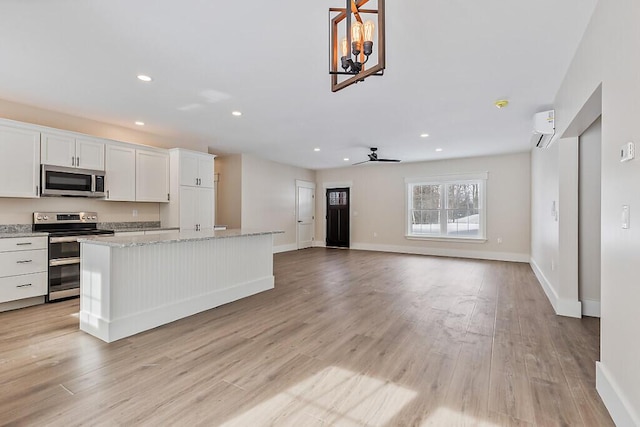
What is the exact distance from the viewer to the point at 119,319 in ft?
8.97

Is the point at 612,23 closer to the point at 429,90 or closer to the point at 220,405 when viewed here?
the point at 429,90

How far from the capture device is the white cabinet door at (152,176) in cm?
498

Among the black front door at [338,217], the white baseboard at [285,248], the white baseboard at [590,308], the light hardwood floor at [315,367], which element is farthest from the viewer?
the black front door at [338,217]

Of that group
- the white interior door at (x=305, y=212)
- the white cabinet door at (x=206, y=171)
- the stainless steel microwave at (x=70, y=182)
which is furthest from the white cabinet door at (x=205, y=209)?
the white interior door at (x=305, y=212)

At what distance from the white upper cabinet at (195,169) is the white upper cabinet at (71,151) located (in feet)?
3.90

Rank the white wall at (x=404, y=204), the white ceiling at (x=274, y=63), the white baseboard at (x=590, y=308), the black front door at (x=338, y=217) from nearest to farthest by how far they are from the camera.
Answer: the white ceiling at (x=274, y=63)
the white baseboard at (x=590, y=308)
the white wall at (x=404, y=204)
the black front door at (x=338, y=217)

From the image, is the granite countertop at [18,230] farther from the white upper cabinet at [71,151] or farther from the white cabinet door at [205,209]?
the white cabinet door at [205,209]

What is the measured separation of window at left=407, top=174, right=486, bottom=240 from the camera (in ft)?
24.7

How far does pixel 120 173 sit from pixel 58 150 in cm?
80

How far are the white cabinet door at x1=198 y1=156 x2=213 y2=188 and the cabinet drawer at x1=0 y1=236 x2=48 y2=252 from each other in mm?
2478

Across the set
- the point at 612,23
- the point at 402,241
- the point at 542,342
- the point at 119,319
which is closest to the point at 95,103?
the point at 119,319

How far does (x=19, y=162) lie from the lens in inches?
147

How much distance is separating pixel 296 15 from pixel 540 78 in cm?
257

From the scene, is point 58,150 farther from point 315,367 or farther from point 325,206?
point 325,206
